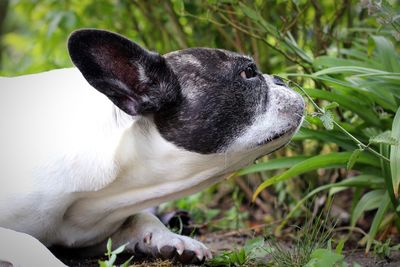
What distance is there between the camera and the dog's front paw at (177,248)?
2410 mm

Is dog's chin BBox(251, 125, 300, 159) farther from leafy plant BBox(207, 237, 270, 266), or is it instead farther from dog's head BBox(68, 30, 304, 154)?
leafy plant BBox(207, 237, 270, 266)

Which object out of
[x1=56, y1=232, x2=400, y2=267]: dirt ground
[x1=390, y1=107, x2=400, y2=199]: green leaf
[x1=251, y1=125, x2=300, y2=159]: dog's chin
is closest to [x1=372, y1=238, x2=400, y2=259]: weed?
[x1=56, y1=232, x2=400, y2=267]: dirt ground

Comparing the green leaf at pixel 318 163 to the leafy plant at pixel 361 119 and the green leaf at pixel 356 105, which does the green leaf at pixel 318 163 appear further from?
the green leaf at pixel 356 105

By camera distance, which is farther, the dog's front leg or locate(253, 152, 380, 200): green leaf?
locate(253, 152, 380, 200): green leaf

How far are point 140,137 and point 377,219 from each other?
1047mm

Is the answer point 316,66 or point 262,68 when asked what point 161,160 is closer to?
point 316,66

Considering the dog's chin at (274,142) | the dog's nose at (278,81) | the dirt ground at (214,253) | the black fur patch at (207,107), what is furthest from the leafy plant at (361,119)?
the black fur patch at (207,107)

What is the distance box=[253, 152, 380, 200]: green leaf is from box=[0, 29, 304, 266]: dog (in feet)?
1.31

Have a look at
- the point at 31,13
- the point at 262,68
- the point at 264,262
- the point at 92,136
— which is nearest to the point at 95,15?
the point at 31,13

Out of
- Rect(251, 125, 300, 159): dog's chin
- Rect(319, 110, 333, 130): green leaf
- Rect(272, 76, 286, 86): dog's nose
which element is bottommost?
Rect(251, 125, 300, 159): dog's chin

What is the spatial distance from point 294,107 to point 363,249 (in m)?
0.96

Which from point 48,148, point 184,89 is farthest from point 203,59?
point 48,148

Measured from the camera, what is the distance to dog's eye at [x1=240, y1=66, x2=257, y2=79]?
2395 mm

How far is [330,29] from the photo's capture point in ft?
11.2
